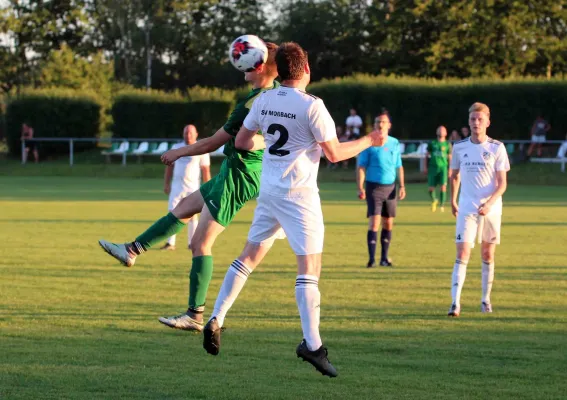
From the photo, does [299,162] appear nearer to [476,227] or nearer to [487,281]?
[476,227]

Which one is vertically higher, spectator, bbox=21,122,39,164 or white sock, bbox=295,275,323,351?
white sock, bbox=295,275,323,351

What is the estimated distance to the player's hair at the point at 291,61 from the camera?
7398 millimetres

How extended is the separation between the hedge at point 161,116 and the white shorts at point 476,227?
134 ft

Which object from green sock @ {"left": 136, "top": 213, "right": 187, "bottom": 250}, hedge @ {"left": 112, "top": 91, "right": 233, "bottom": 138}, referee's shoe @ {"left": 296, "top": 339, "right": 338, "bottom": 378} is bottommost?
hedge @ {"left": 112, "top": 91, "right": 233, "bottom": 138}

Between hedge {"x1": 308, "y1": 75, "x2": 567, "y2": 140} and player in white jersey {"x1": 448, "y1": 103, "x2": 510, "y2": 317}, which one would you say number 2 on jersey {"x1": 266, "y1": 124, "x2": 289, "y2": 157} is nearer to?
player in white jersey {"x1": 448, "y1": 103, "x2": 510, "y2": 317}

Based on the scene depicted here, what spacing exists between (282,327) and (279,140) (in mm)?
3403

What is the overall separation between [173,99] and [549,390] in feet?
150

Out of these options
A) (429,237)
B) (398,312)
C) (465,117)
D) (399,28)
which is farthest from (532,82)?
(398,312)

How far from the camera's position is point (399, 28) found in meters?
61.8

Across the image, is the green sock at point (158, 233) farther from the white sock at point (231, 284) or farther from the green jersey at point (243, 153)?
the white sock at point (231, 284)

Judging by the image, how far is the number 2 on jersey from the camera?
7418 mm

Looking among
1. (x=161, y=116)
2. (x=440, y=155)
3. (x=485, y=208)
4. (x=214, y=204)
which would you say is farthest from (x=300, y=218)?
(x=161, y=116)

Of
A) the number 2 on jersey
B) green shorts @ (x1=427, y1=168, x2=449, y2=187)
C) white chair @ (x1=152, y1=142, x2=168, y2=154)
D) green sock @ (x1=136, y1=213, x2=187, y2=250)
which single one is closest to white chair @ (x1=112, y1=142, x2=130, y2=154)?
white chair @ (x1=152, y1=142, x2=168, y2=154)

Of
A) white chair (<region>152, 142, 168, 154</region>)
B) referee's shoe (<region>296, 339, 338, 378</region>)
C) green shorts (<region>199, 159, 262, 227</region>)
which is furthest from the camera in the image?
white chair (<region>152, 142, 168, 154</region>)
